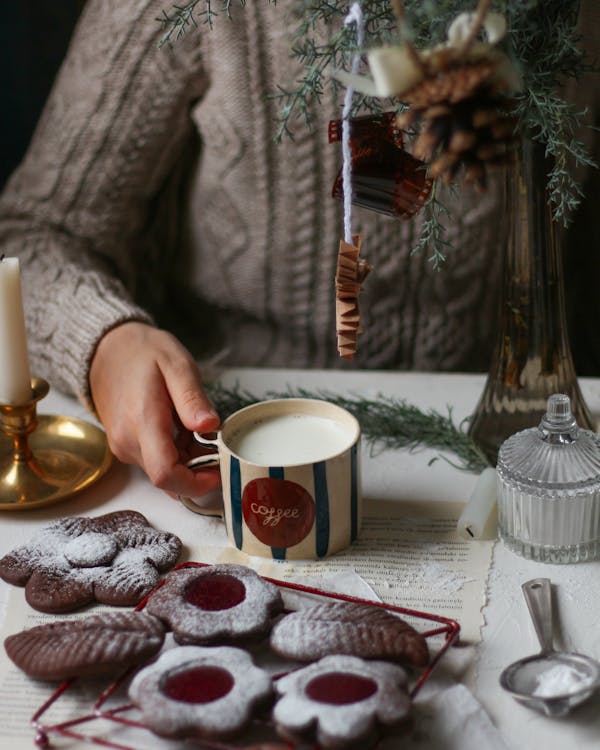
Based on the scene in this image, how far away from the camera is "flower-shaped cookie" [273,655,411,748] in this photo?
54 cm

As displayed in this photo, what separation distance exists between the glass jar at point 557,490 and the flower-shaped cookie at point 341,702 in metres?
0.21

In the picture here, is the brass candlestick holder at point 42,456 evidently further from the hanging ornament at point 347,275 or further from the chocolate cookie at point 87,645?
the hanging ornament at point 347,275

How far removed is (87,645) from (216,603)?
10cm

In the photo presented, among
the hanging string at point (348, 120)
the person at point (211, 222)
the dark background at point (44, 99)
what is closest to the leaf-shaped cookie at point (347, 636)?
the hanging string at point (348, 120)

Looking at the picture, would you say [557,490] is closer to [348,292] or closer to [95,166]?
[348,292]

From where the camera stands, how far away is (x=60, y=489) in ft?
2.84

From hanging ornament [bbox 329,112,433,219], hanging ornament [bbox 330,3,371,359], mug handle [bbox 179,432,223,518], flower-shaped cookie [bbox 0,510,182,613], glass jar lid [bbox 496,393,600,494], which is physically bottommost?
flower-shaped cookie [bbox 0,510,182,613]

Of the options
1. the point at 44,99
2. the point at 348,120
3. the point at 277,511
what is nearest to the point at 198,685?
the point at 277,511

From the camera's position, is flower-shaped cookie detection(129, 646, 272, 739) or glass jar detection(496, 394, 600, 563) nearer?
flower-shaped cookie detection(129, 646, 272, 739)

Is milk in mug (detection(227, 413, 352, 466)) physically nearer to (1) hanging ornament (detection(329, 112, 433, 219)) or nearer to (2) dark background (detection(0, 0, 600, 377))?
(1) hanging ornament (detection(329, 112, 433, 219))

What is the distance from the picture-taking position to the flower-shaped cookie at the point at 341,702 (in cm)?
54

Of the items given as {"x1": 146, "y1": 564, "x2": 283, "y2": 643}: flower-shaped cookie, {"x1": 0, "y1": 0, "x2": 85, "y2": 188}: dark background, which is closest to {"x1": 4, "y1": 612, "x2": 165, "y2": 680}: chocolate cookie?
{"x1": 146, "y1": 564, "x2": 283, "y2": 643}: flower-shaped cookie

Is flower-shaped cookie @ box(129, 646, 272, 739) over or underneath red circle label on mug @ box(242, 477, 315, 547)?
underneath

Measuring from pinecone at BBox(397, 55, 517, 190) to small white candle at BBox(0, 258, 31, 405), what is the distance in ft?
1.39
